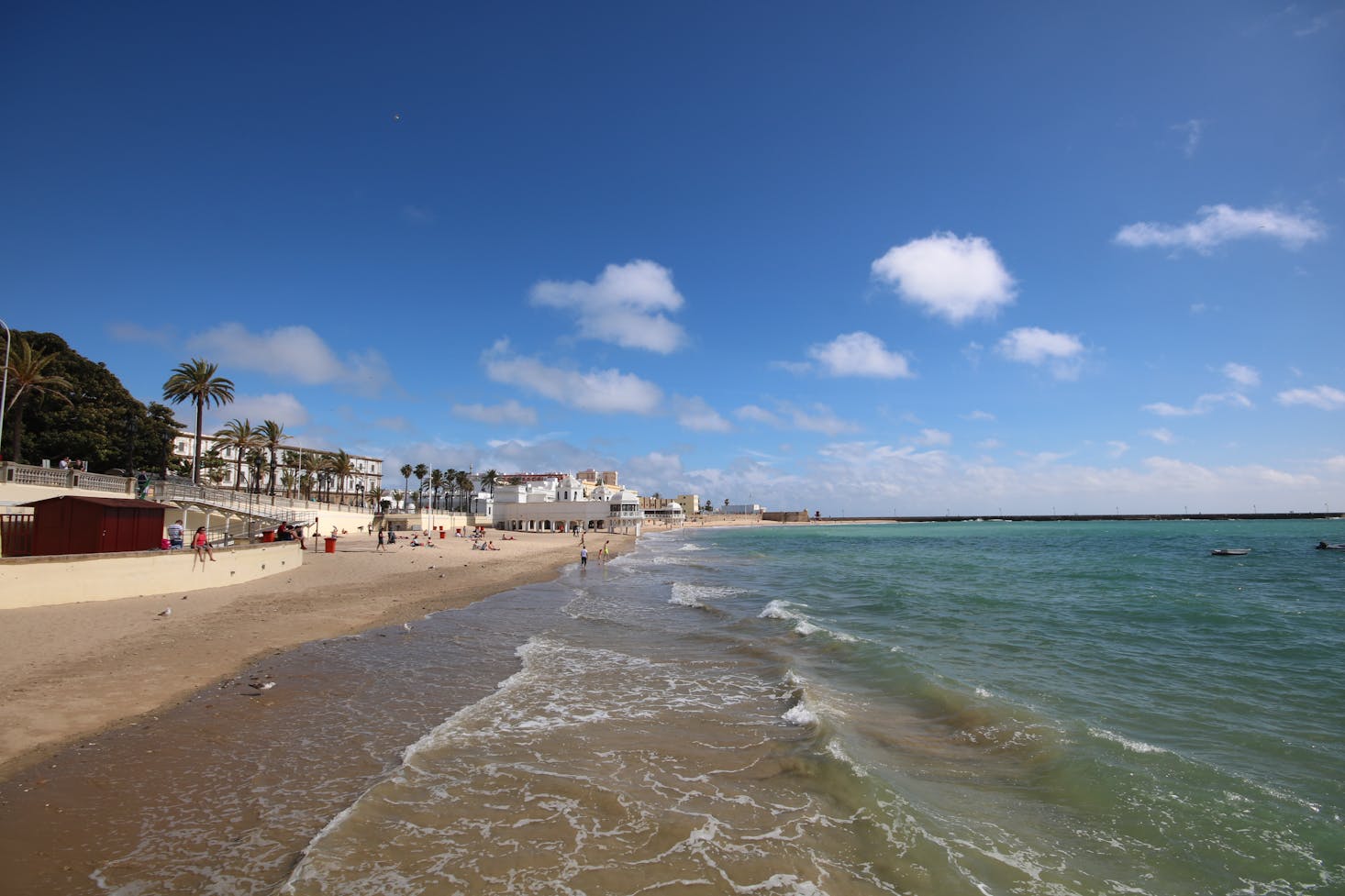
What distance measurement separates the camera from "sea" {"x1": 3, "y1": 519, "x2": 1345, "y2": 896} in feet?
17.7

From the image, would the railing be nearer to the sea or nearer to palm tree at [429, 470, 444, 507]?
the sea

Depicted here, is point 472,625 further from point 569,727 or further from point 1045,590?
point 1045,590

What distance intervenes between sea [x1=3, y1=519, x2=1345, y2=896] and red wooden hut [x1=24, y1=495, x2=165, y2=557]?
8.64 metres

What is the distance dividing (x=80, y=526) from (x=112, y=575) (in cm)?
192

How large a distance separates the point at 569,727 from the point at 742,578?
24572 mm

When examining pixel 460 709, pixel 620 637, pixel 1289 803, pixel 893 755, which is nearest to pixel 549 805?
pixel 460 709

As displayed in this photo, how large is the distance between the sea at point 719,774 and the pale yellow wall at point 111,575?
23.2 ft

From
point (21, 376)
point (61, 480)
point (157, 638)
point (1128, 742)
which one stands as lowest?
point (1128, 742)

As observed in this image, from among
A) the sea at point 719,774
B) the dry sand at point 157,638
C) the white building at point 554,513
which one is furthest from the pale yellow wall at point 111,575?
the white building at point 554,513

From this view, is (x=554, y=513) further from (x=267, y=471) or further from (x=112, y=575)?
(x=112, y=575)

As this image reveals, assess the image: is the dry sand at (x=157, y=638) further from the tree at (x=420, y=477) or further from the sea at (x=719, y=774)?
the tree at (x=420, y=477)

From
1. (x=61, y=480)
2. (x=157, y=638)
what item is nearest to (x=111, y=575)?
(x=157, y=638)

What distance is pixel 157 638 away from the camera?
12859 millimetres

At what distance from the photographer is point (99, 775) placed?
264 inches
